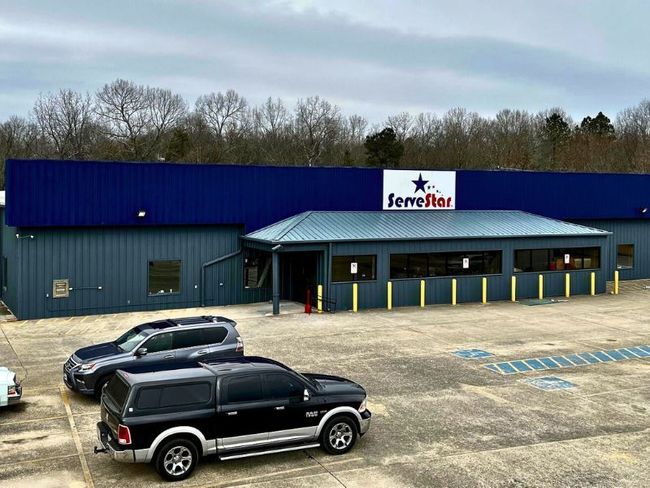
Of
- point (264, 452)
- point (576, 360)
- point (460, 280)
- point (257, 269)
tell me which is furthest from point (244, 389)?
point (460, 280)

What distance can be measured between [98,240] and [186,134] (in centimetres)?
5748

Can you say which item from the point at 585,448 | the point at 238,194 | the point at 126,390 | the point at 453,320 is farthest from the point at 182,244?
the point at 585,448

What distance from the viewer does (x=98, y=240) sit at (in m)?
26.3

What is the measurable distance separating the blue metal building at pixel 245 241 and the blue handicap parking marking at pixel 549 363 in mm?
10544

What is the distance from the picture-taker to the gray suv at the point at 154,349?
14.3 metres

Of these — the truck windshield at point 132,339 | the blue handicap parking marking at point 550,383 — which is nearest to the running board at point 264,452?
the truck windshield at point 132,339

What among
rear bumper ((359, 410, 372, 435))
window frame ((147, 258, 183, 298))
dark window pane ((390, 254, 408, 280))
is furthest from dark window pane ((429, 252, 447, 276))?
rear bumper ((359, 410, 372, 435))

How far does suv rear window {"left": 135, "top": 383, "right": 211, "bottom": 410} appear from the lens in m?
10.0

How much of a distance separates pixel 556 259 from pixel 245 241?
52.1ft

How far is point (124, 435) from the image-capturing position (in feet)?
31.8

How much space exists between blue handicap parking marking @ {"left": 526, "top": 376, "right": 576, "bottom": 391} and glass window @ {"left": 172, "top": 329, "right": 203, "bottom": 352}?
8.35 metres

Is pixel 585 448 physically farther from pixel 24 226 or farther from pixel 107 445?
pixel 24 226

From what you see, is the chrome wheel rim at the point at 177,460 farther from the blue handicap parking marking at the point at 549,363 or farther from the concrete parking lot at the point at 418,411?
the blue handicap parking marking at the point at 549,363

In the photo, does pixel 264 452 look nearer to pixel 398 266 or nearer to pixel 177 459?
pixel 177 459
